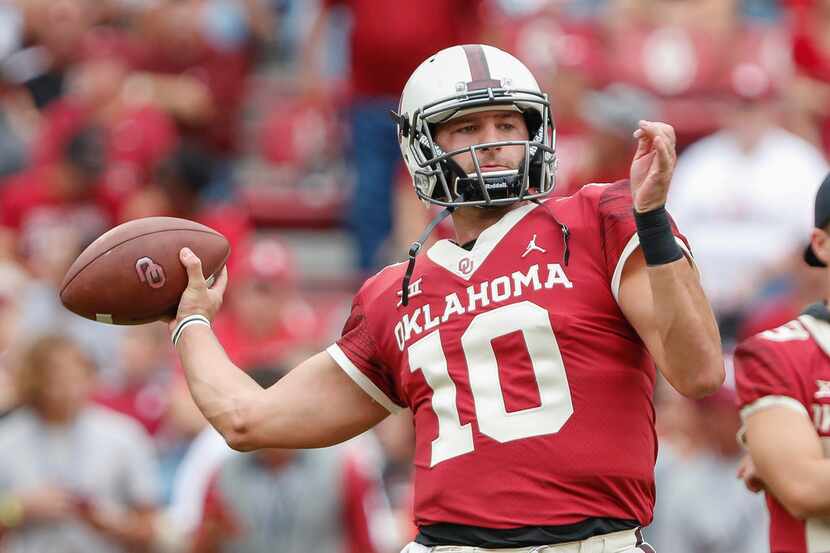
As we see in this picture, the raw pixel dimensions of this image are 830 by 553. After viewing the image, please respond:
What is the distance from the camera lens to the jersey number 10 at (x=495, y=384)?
4.11 m

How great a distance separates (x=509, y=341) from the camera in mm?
4164

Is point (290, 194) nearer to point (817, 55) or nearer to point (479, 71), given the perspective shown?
point (817, 55)

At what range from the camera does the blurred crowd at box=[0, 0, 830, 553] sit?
729 centimetres

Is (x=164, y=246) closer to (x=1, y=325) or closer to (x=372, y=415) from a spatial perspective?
(x=372, y=415)

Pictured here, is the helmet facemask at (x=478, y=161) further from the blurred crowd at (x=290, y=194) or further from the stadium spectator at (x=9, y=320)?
the stadium spectator at (x=9, y=320)

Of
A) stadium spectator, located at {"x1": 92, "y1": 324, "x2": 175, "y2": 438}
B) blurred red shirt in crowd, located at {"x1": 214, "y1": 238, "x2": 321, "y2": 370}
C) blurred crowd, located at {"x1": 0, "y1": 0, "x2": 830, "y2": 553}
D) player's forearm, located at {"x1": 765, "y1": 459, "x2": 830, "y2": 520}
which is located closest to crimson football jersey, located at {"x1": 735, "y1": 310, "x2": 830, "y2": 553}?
player's forearm, located at {"x1": 765, "y1": 459, "x2": 830, "y2": 520}

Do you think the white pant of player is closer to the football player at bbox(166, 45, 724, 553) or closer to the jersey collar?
the football player at bbox(166, 45, 724, 553)

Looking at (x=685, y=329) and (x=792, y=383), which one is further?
(x=792, y=383)

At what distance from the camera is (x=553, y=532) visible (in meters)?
4.04

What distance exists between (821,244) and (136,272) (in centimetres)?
192

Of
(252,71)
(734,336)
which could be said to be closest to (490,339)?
(734,336)

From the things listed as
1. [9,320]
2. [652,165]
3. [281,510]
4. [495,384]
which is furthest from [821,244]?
[9,320]

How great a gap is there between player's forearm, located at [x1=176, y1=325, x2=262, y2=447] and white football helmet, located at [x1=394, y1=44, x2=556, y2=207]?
2.40 ft

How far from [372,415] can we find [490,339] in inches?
23.3
